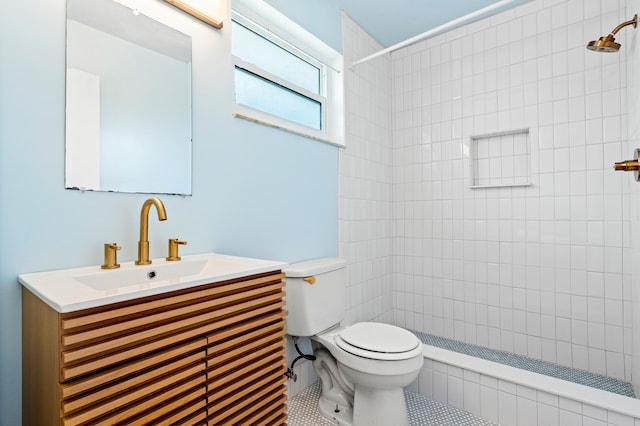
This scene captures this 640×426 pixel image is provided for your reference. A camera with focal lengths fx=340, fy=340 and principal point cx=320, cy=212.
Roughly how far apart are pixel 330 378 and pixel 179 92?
5.26 feet

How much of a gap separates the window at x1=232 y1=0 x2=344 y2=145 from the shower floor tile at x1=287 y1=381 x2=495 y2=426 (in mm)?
1526

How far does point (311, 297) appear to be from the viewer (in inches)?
66.9

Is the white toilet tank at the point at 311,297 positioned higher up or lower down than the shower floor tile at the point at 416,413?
higher up

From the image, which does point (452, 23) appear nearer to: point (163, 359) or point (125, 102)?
point (125, 102)

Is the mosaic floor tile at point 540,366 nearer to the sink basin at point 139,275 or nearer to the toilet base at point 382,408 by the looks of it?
the toilet base at point 382,408

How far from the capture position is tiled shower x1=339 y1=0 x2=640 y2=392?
2.04 m

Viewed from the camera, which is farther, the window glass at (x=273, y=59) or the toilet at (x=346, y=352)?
the window glass at (x=273, y=59)

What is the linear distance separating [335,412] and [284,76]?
6.44 ft

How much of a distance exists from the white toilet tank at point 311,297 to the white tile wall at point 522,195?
38.2 inches

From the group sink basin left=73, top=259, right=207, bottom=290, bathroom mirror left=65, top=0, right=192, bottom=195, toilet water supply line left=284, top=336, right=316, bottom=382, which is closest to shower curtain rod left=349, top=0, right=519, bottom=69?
bathroom mirror left=65, top=0, right=192, bottom=195

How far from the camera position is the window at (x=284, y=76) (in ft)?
6.05

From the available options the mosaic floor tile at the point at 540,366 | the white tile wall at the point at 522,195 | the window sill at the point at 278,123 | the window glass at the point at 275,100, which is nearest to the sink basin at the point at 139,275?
the window sill at the point at 278,123

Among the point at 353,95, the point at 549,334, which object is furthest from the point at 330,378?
the point at 353,95

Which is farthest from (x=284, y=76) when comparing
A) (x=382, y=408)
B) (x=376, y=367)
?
(x=382, y=408)
